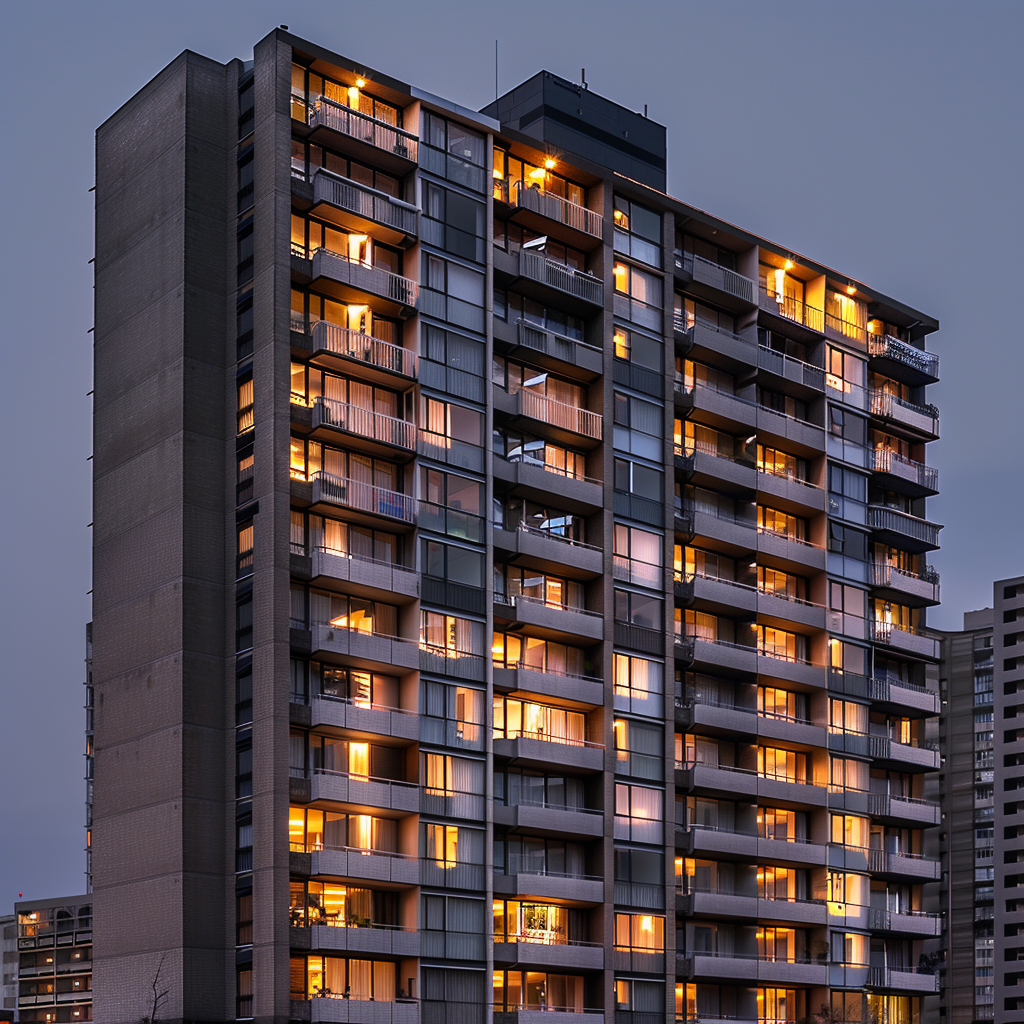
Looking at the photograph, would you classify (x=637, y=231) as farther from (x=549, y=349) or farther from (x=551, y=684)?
(x=551, y=684)

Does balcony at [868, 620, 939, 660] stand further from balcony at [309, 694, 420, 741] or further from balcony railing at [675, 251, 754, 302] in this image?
balcony at [309, 694, 420, 741]

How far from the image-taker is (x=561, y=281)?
3324 inches

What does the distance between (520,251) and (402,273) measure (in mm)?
6826

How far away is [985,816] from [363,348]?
141297 mm

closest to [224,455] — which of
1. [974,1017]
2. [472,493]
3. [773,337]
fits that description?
[472,493]

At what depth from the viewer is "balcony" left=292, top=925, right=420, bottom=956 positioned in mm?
68562

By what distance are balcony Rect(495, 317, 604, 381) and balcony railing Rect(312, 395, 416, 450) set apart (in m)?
7.59

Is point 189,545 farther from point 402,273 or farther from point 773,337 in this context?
point 773,337

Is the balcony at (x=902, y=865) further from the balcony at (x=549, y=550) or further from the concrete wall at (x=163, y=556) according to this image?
the concrete wall at (x=163, y=556)

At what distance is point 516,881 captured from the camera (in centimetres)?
7575

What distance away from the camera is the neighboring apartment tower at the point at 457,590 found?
7169 cm

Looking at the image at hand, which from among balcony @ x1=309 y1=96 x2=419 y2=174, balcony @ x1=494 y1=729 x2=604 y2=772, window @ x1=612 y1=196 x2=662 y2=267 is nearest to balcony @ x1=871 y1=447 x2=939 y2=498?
window @ x1=612 y1=196 x2=662 y2=267

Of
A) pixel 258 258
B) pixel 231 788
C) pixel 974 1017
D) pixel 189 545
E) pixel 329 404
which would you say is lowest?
pixel 974 1017

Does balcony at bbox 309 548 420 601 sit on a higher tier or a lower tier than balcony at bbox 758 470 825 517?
lower
